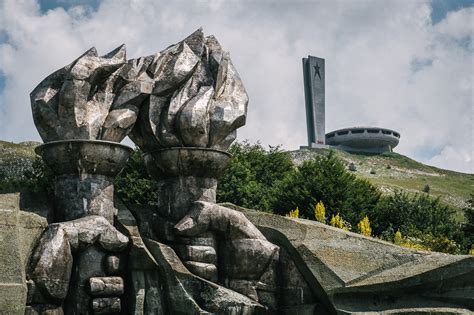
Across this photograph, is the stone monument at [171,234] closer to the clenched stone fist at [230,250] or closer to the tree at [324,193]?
the clenched stone fist at [230,250]

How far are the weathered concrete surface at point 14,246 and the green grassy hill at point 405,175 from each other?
50537 millimetres

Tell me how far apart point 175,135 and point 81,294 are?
2.62 meters

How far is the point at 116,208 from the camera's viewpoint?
9.46m

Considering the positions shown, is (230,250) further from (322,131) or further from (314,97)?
(322,131)

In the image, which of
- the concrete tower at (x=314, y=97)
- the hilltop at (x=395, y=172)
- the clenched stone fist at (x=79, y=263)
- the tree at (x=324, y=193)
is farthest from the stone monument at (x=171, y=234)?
the concrete tower at (x=314, y=97)

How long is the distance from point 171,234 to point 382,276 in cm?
285

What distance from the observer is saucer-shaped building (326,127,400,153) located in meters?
82.8

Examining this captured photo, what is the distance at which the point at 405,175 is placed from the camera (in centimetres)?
7406

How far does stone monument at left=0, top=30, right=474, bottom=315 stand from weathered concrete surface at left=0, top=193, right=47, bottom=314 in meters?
0.02

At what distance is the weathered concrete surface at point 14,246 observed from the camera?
734 cm

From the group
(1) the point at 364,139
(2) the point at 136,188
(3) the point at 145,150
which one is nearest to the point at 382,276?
(3) the point at 145,150

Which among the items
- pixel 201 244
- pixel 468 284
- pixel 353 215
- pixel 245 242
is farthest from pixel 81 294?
pixel 353 215

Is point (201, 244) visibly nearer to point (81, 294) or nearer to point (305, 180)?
point (81, 294)

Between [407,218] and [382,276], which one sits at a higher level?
[407,218]
